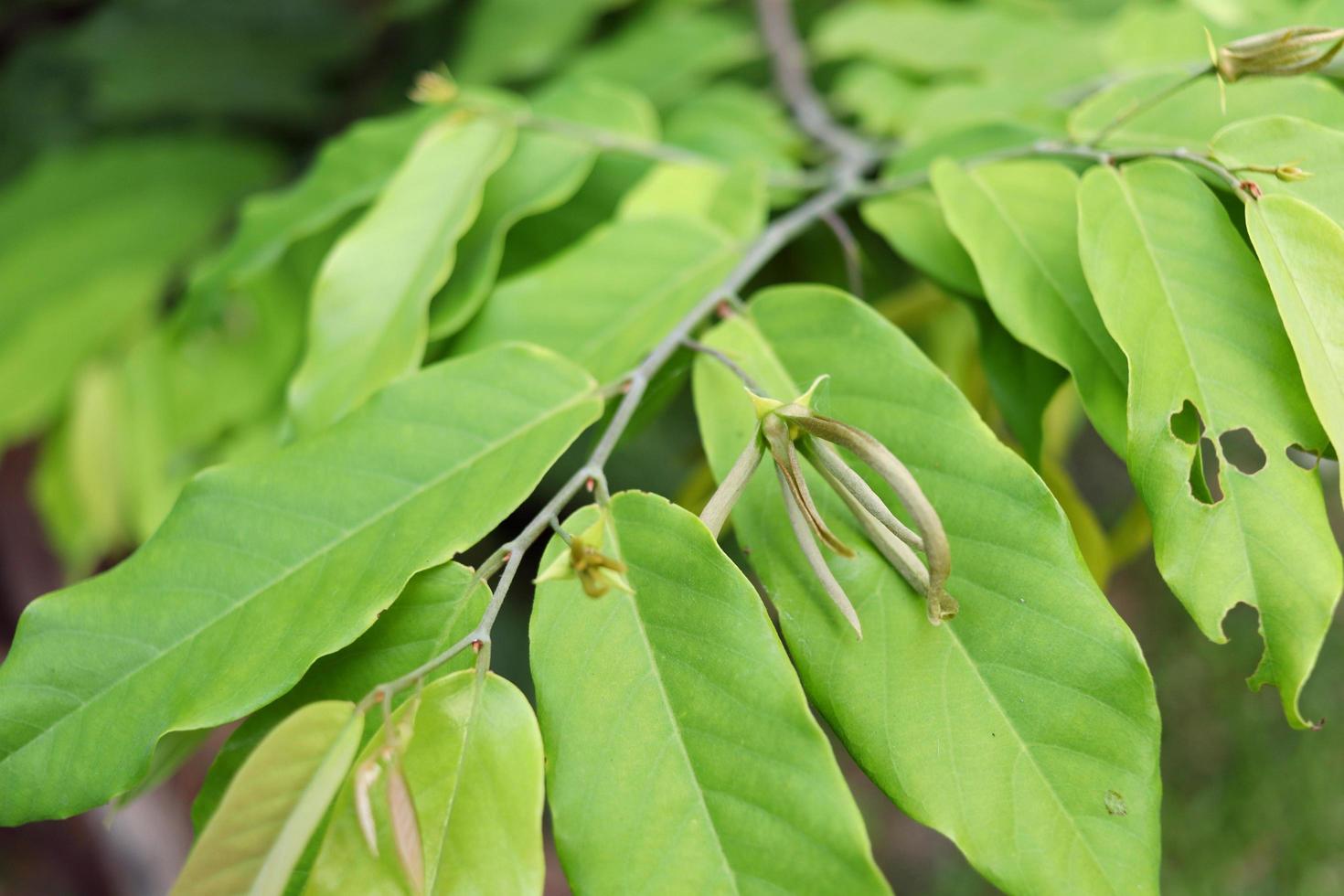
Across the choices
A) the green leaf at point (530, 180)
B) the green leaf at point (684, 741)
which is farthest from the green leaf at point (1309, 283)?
the green leaf at point (530, 180)

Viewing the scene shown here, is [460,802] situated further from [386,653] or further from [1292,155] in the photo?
[1292,155]

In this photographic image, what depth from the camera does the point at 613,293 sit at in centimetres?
70

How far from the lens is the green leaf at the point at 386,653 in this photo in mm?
493

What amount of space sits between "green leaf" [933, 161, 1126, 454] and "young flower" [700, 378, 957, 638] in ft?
0.56

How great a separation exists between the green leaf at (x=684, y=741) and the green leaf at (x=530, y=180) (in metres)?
0.33

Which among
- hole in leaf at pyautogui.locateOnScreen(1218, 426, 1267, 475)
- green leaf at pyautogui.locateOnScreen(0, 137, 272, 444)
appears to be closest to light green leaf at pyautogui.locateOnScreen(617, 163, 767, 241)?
green leaf at pyautogui.locateOnScreen(0, 137, 272, 444)

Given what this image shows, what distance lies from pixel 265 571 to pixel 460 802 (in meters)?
0.18

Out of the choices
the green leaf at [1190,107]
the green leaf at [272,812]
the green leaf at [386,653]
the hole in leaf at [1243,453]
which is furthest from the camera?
the hole in leaf at [1243,453]

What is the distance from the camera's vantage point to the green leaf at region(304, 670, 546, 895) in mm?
410

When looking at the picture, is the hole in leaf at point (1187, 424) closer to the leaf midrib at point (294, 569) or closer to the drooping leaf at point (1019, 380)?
the drooping leaf at point (1019, 380)

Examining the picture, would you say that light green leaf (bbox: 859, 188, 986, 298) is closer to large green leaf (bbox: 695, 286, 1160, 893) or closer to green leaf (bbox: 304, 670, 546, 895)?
large green leaf (bbox: 695, 286, 1160, 893)

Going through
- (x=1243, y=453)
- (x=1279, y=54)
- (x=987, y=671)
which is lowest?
(x=1243, y=453)

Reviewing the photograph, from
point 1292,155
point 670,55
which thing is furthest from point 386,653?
point 670,55

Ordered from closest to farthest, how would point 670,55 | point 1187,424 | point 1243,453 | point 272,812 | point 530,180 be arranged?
point 272,812 < point 1187,424 < point 530,180 < point 670,55 < point 1243,453
